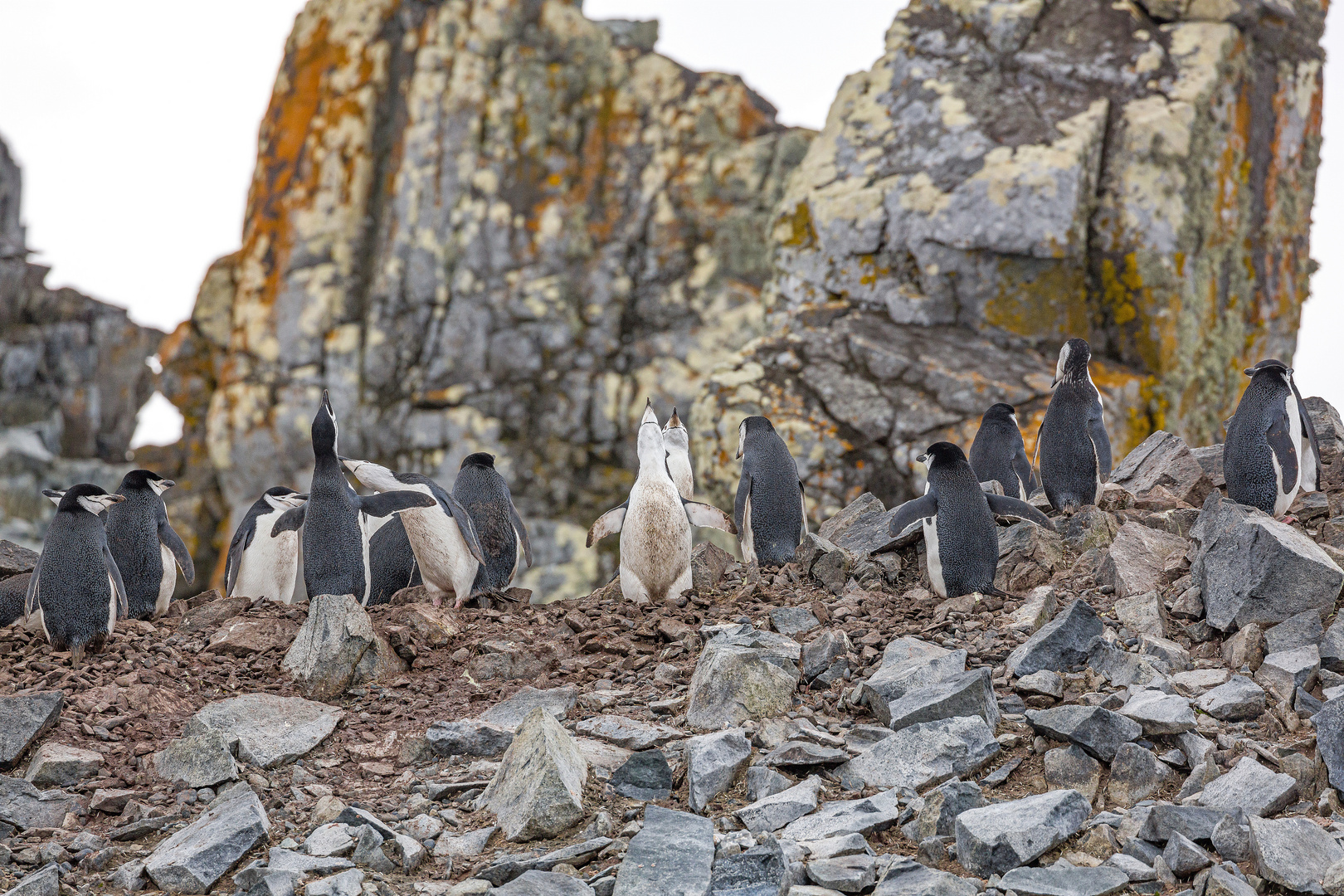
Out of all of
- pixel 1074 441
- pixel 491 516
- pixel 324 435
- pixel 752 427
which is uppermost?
pixel 1074 441

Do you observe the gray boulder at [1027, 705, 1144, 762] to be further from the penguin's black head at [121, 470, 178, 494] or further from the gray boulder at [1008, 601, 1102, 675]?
the penguin's black head at [121, 470, 178, 494]

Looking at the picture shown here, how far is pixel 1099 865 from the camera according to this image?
311 centimetres

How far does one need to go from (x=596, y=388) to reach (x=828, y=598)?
13.7 metres

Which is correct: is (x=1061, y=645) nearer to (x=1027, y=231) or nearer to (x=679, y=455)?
(x=679, y=455)

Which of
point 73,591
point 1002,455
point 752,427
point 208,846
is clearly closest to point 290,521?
point 73,591

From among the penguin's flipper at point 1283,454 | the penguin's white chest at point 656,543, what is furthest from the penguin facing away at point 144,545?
the penguin's flipper at point 1283,454

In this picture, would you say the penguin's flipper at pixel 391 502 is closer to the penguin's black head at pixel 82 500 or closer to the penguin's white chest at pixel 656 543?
→ the penguin's white chest at pixel 656 543

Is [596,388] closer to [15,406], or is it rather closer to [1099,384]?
[1099,384]

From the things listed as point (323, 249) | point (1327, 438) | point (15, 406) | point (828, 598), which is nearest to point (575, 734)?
point (828, 598)

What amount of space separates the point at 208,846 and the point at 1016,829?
2.60 meters

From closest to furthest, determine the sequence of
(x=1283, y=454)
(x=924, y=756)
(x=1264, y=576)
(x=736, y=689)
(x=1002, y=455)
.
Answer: (x=924, y=756) → (x=736, y=689) → (x=1264, y=576) → (x=1283, y=454) → (x=1002, y=455)

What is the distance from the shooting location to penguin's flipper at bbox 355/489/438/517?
21.0ft

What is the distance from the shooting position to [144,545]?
21.5ft

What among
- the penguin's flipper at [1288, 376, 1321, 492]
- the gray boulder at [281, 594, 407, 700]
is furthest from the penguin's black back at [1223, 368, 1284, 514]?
the gray boulder at [281, 594, 407, 700]
